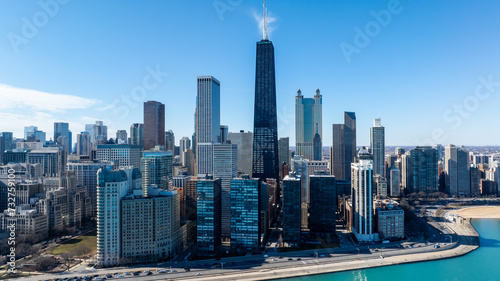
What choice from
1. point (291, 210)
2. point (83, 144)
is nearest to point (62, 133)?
point (83, 144)

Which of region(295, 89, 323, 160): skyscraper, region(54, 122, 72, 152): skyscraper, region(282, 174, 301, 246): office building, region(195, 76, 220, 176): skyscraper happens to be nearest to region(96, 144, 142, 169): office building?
region(195, 76, 220, 176): skyscraper

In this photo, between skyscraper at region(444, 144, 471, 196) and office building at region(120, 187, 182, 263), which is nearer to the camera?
office building at region(120, 187, 182, 263)

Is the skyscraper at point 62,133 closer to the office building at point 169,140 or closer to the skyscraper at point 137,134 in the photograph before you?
the skyscraper at point 137,134

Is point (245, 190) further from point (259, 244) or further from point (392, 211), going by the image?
point (392, 211)

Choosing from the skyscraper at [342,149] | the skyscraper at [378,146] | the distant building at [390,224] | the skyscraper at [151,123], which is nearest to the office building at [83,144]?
the skyscraper at [151,123]

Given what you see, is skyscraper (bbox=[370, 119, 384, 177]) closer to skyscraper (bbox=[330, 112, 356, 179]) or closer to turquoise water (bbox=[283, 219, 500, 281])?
skyscraper (bbox=[330, 112, 356, 179])

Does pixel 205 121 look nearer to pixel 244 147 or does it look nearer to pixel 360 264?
pixel 244 147

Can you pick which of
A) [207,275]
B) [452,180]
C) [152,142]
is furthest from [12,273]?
[452,180]
